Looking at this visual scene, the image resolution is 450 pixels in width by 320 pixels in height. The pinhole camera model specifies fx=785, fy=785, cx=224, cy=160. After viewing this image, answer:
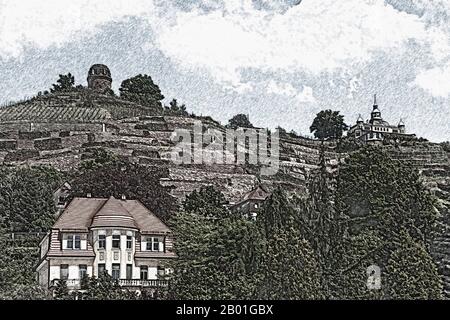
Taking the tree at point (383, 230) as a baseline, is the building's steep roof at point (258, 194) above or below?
above

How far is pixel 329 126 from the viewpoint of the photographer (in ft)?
132

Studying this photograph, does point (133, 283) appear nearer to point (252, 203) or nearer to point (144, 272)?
point (144, 272)

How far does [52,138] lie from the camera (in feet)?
119

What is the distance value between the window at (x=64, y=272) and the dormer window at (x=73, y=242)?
555 millimetres

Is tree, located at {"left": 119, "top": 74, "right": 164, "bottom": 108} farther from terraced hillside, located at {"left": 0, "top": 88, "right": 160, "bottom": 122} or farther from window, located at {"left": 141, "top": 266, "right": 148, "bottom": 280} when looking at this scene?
window, located at {"left": 141, "top": 266, "right": 148, "bottom": 280}

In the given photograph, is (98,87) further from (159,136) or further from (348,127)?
(348,127)

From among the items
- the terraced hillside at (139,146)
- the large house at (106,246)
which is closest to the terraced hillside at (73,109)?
the terraced hillside at (139,146)

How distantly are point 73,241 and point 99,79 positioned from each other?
3037 centimetres

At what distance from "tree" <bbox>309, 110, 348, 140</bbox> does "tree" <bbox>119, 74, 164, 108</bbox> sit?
29.1 ft

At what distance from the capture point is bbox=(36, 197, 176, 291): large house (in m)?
15.9

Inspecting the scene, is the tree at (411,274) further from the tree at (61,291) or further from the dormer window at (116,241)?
the tree at (61,291)

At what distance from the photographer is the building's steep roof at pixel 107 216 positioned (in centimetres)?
1700

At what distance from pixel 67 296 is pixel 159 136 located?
81.0 ft
